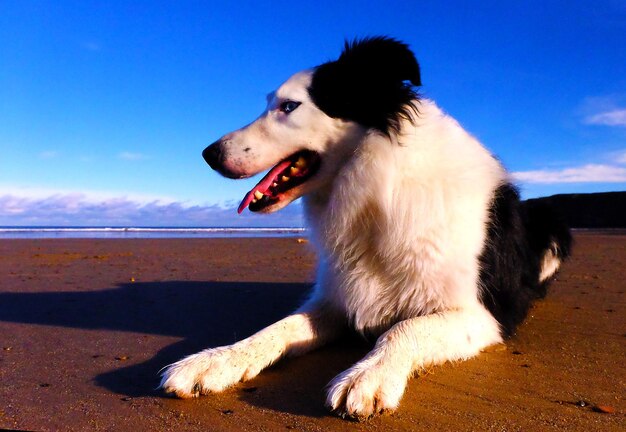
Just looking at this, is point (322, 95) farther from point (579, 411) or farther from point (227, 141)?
point (579, 411)

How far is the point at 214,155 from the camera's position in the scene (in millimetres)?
3076

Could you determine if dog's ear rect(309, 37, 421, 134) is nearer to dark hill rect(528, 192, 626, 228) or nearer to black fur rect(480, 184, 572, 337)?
black fur rect(480, 184, 572, 337)

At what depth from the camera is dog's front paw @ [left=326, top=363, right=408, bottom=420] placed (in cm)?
203

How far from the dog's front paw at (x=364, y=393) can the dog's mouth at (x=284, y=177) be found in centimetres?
123

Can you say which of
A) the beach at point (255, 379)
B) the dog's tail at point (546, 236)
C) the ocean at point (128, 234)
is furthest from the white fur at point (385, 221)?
the ocean at point (128, 234)

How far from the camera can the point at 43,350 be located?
317 centimetres

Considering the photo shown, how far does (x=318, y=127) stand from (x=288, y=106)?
23 cm

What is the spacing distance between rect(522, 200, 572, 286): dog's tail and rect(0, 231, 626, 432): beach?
35 cm

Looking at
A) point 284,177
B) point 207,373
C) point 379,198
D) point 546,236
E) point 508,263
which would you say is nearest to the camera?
point 207,373

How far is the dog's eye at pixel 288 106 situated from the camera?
3.15 meters

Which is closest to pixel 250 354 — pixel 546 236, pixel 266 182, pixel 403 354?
pixel 403 354

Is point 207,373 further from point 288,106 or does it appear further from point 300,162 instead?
point 288,106

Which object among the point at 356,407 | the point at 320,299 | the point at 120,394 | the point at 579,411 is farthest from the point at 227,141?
the point at 579,411

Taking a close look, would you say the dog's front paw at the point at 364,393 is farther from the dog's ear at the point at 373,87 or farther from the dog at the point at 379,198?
the dog's ear at the point at 373,87
